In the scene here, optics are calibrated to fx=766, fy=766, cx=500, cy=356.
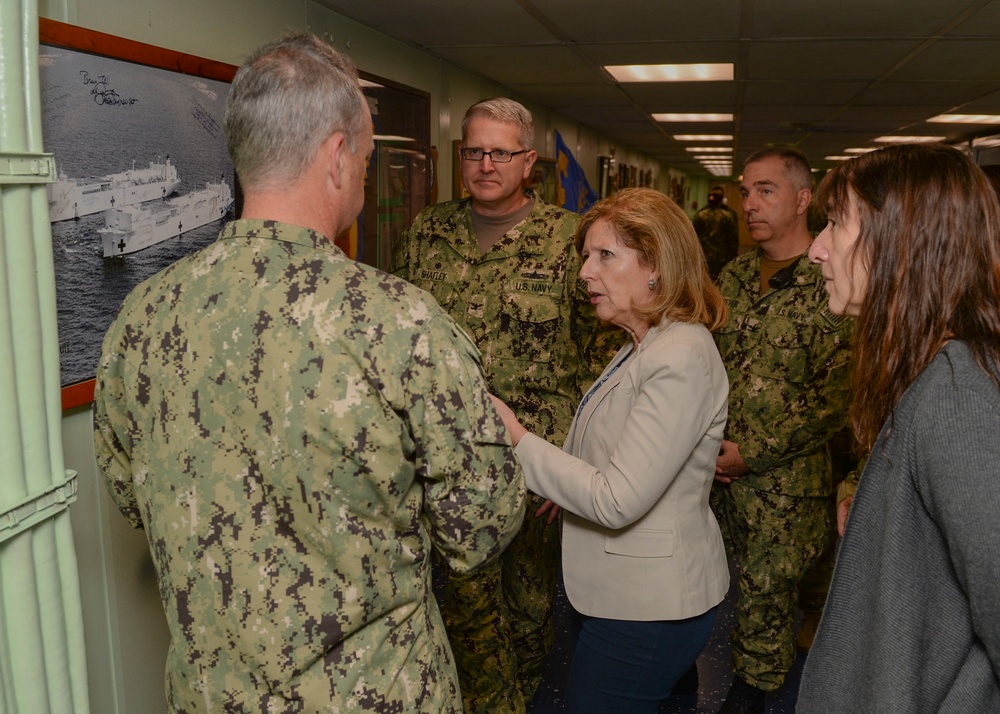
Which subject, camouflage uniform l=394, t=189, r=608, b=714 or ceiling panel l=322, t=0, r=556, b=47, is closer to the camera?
camouflage uniform l=394, t=189, r=608, b=714

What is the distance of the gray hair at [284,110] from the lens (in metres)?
1.08

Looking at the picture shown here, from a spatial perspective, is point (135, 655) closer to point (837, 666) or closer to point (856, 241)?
point (837, 666)

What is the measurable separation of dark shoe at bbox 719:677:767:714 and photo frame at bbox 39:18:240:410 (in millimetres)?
2147

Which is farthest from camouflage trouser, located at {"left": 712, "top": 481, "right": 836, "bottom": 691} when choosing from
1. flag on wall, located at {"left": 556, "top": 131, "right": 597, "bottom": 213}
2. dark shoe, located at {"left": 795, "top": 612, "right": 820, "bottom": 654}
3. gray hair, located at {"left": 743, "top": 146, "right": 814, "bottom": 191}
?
flag on wall, located at {"left": 556, "top": 131, "right": 597, "bottom": 213}

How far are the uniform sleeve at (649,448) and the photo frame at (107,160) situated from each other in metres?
1.04

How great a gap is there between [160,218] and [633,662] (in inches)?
57.0

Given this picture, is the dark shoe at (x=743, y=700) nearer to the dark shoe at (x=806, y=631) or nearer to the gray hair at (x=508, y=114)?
the dark shoe at (x=806, y=631)

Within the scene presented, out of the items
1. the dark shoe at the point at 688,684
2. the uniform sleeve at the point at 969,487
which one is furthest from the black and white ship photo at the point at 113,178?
the dark shoe at the point at 688,684

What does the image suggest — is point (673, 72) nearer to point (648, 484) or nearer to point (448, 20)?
point (448, 20)

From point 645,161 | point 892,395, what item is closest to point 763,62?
point 892,395

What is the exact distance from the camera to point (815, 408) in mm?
2365

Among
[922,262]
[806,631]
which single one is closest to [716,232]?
[806,631]

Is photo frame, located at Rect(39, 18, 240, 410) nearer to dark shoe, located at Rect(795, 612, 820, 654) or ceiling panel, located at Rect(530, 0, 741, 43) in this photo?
ceiling panel, located at Rect(530, 0, 741, 43)

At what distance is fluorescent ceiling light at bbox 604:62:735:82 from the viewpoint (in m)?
3.85
